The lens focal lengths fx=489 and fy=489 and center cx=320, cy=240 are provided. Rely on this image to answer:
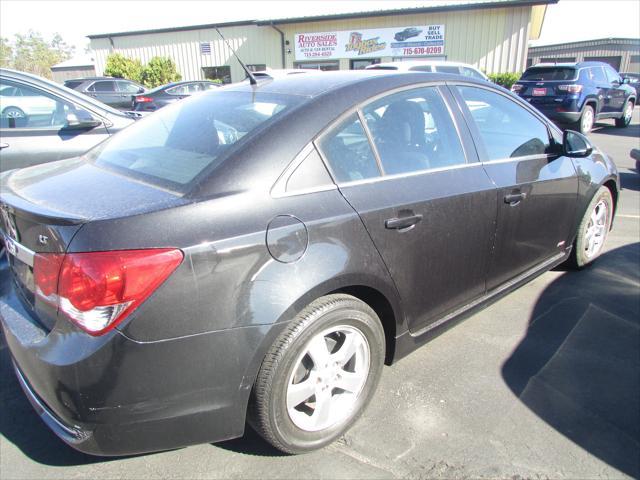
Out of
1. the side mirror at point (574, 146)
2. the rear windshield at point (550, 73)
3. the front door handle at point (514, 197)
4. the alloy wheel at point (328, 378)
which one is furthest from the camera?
the rear windshield at point (550, 73)

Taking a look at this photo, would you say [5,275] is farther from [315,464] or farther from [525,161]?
[525,161]

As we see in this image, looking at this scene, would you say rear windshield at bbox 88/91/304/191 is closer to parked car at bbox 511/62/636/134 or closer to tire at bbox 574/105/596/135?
parked car at bbox 511/62/636/134

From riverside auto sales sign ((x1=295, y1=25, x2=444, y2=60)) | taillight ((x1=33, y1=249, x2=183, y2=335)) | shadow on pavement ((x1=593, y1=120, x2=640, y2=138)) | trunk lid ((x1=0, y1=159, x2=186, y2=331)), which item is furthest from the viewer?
riverside auto sales sign ((x1=295, y1=25, x2=444, y2=60))

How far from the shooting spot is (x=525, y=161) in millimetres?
3113

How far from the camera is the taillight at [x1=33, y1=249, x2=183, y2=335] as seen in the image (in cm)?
164

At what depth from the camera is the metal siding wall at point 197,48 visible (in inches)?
1054

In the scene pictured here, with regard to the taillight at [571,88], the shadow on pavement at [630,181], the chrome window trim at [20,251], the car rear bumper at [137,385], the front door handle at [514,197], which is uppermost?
the taillight at [571,88]

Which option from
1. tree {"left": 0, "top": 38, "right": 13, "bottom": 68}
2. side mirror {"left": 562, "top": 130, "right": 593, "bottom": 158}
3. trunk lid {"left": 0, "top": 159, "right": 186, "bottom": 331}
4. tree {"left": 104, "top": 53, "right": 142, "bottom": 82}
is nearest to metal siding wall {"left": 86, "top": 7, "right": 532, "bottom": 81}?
tree {"left": 104, "top": 53, "right": 142, "bottom": 82}

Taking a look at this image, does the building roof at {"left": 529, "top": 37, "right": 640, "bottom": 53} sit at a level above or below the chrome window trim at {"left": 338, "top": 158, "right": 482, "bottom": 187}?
above

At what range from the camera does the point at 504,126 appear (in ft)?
10.4

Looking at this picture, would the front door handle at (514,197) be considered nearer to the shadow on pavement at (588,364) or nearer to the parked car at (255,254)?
the parked car at (255,254)

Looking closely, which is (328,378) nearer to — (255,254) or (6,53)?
(255,254)

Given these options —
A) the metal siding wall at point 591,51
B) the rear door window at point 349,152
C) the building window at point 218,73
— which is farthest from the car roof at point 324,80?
the metal siding wall at point 591,51

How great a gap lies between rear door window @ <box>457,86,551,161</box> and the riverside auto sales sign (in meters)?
21.6
